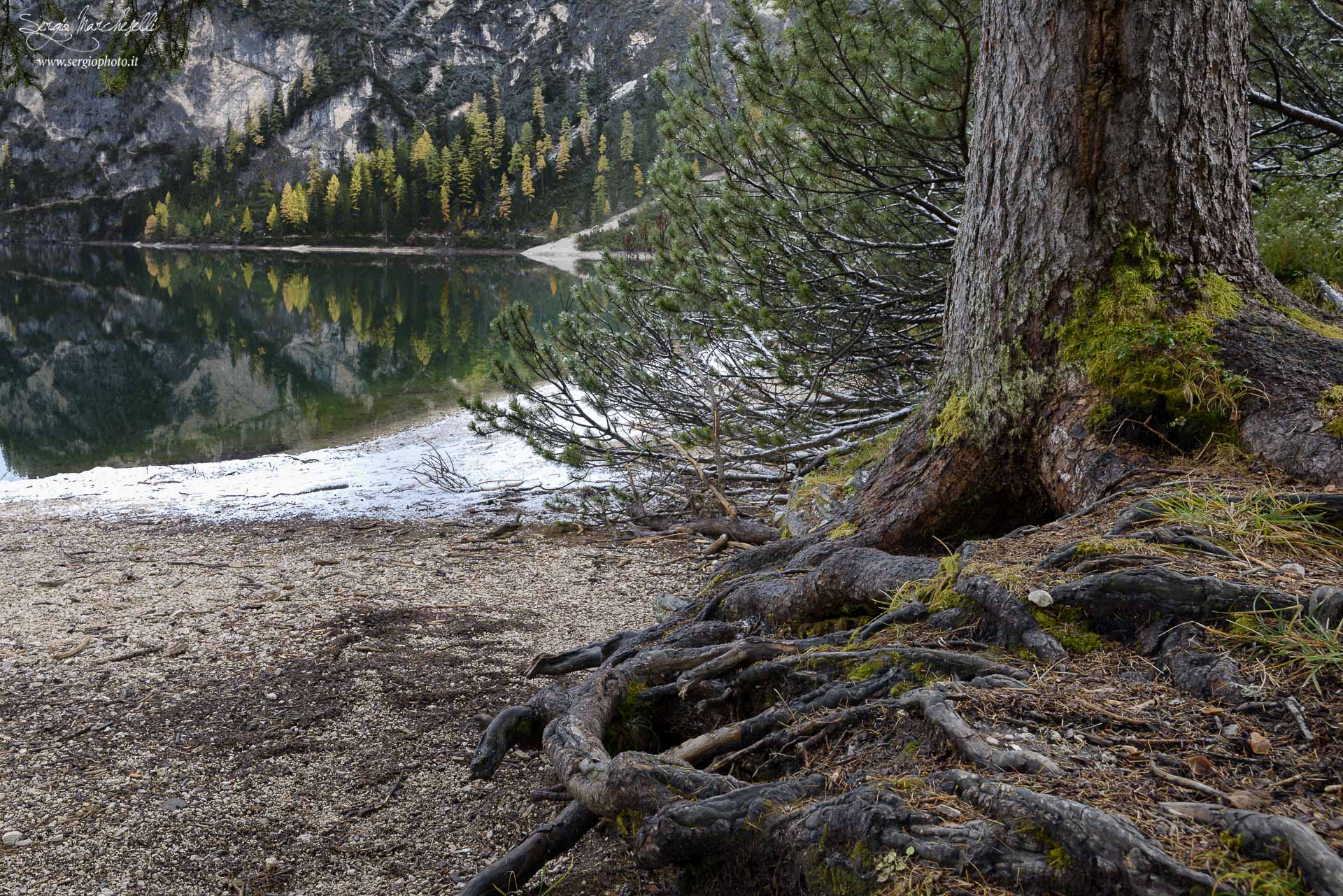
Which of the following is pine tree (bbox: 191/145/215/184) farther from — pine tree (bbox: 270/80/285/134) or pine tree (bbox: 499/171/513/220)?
pine tree (bbox: 499/171/513/220)

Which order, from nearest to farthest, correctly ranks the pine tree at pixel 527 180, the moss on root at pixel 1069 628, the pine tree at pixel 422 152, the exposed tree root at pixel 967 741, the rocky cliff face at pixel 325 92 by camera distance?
1. the exposed tree root at pixel 967 741
2. the moss on root at pixel 1069 628
3. the pine tree at pixel 527 180
4. the pine tree at pixel 422 152
5. the rocky cliff face at pixel 325 92

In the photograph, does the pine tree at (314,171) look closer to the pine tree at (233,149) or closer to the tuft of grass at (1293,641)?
the pine tree at (233,149)

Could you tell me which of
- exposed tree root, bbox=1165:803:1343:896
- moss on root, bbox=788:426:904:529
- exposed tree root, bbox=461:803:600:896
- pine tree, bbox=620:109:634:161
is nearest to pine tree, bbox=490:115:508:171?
pine tree, bbox=620:109:634:161

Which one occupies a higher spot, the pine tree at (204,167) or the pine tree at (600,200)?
the pine tree at (204,167)

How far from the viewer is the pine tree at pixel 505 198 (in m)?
99.4

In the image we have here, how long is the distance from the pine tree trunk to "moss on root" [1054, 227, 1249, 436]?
0.02 metres

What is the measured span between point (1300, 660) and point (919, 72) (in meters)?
4.79

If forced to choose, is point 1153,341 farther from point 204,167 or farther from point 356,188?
point 204,167

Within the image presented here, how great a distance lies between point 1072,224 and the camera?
342cm

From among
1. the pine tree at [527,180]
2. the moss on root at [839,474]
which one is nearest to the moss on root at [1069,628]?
the moss on root at [839,474]

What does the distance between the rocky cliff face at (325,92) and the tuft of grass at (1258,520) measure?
13287 cm

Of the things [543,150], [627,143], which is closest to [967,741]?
[627,143]

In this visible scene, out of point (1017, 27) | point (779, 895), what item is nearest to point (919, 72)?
point (1017, 27)

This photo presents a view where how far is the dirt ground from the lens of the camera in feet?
9.65
